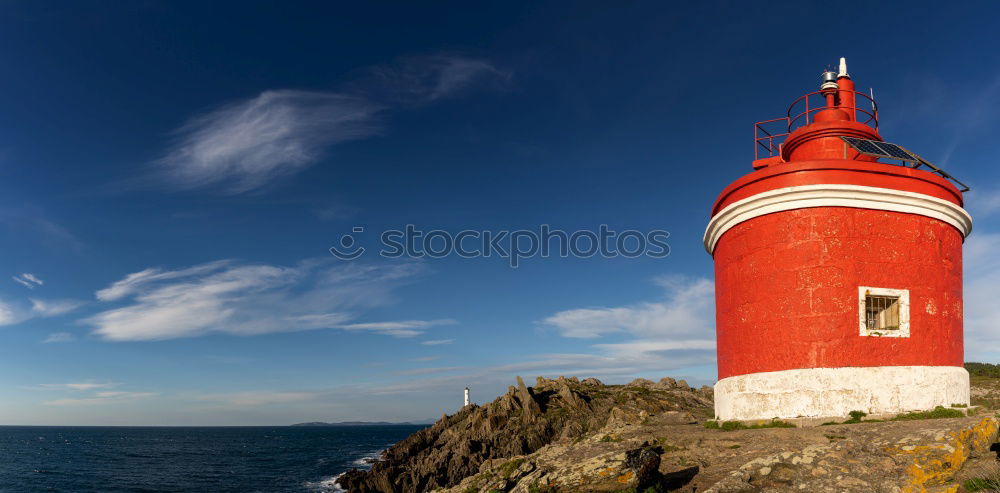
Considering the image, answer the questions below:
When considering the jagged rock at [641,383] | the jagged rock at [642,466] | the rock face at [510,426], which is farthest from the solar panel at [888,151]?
the jagged rock at [641,383]

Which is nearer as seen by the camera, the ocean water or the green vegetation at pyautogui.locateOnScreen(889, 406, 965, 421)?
the green vegetation at pyautogui.locateOnScreen(889, 406, 965, 421)

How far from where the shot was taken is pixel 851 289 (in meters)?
13.0

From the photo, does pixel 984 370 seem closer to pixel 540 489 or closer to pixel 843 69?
pixel 843 69

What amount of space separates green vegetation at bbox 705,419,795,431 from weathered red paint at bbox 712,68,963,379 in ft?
3.89

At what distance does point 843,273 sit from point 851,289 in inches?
14.7

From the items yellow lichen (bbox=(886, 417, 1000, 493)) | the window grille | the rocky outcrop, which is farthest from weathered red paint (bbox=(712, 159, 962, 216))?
yellow lichen (bbox=(886, 417, 1000, 493))

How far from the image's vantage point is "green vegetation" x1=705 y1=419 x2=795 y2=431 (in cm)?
1293

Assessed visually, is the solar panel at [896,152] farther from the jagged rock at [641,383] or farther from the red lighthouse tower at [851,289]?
the jagged rock at [641,383]

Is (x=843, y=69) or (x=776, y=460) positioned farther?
(x=843, y=69)

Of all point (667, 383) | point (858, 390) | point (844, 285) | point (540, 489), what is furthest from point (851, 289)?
point (667, 383)

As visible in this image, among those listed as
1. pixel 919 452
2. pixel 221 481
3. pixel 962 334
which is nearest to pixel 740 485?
pixel 919 452

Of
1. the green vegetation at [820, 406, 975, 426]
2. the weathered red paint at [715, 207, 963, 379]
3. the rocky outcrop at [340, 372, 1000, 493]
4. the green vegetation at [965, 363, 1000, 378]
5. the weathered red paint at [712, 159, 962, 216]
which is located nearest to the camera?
the rocky outcrop at [340, 372, 1000, 493]

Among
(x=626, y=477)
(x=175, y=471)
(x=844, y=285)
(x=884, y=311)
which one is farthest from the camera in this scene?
(x=175, y=471)

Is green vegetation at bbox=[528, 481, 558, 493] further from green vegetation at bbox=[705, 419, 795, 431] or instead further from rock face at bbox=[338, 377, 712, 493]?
rock face at bbox=[338, 377, 712, 493]
